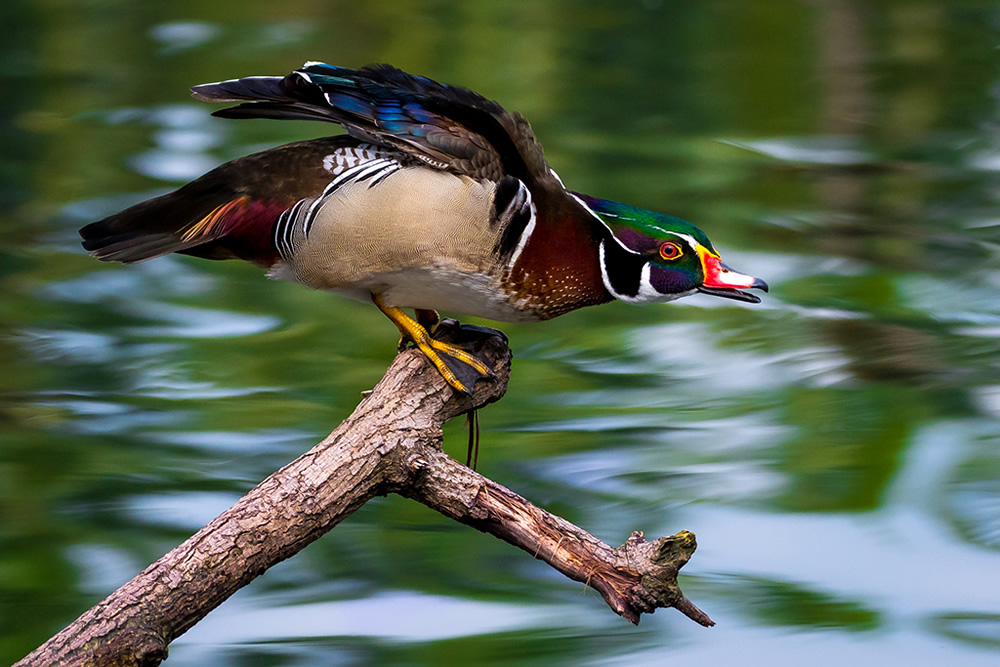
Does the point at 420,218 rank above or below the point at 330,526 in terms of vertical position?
above

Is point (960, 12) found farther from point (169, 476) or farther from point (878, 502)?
point (169, 476)

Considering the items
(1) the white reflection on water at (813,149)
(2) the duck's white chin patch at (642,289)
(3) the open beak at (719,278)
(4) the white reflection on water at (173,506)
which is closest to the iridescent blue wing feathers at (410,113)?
(2) the duck's white chin patch at (642,289)

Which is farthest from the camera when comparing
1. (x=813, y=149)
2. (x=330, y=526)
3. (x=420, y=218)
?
(x=813, y=149)

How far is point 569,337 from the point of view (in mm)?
3713

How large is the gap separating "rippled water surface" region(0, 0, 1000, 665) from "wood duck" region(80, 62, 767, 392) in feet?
3.08

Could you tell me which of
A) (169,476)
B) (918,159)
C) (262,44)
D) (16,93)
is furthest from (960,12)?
(169,476)

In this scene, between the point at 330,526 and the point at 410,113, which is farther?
the point at 410,113

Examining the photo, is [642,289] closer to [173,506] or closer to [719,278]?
[719,278]

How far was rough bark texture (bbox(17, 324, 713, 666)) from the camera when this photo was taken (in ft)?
4.80

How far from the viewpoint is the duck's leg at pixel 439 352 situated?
5.85 ft

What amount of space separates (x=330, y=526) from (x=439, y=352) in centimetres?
33

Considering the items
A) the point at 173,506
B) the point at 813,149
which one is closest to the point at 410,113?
the point at 173,506

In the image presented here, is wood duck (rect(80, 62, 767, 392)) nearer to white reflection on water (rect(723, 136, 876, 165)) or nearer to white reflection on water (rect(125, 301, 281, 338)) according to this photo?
white reflection on water (rect(125, 301, 281, 338))

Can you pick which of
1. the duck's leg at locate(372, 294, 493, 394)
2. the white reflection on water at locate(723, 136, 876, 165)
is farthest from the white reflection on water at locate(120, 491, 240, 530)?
the white reflection on water at locate(723, 136, 876, 165)
